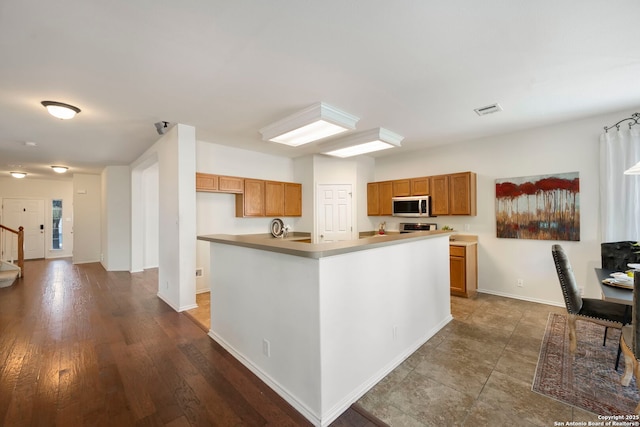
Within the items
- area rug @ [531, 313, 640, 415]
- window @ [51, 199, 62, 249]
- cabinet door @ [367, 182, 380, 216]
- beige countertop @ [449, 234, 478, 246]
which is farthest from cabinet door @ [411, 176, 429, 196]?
window @ [51, 199, 62, 249]

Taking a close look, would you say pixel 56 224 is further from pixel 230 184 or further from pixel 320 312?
pixel 320 312

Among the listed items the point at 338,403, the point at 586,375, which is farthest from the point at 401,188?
the point at 338,403

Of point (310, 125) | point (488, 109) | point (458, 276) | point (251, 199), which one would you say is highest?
point (488, 109)

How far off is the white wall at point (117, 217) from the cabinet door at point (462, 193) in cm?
753

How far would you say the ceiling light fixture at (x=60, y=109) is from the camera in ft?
9.70

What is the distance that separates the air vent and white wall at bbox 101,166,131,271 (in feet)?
25.4

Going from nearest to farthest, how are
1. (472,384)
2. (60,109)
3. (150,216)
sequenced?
(472,384), (60,109), (150,216)

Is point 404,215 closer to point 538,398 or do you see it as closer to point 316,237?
point 316,237

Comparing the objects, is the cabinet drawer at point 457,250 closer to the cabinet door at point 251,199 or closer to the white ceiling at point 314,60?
the white ceiling at point 314,60

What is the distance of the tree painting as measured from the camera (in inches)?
152

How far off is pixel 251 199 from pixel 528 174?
473 centimetres

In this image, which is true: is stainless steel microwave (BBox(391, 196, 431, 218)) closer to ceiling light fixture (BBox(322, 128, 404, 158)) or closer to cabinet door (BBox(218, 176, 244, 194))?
ceiling light fixture (BBox(322, 128, 404, 158))

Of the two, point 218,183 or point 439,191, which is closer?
point 218,183

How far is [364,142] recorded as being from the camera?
13.6 ft
